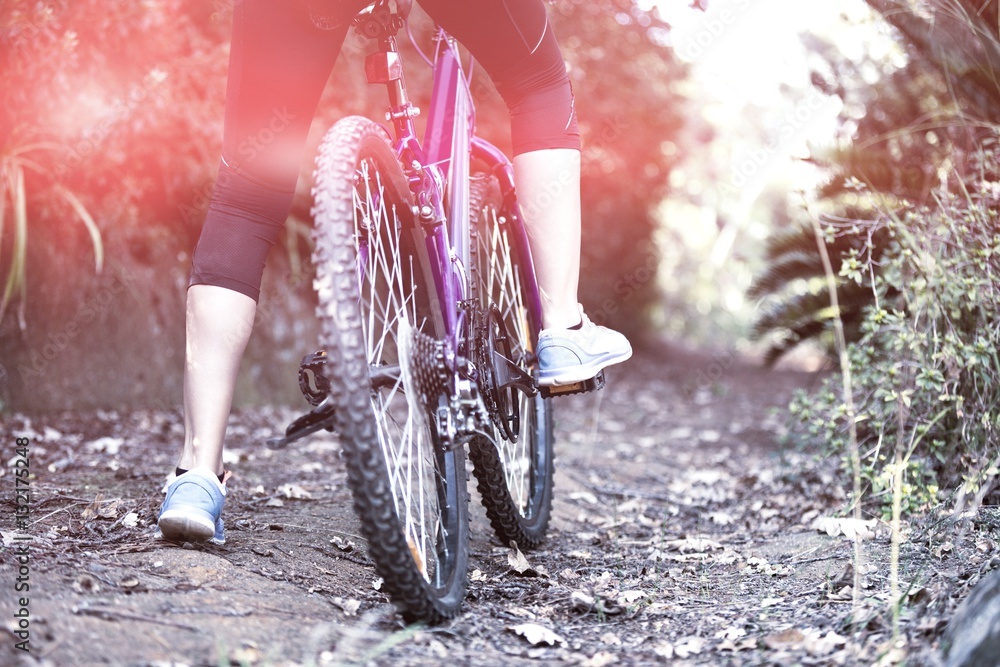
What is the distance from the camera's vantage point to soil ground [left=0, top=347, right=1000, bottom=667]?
1471 millimetres

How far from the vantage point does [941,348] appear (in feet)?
8.55

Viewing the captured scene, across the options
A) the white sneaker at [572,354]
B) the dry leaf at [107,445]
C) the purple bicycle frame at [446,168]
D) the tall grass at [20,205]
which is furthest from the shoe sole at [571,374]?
the tall grass at [20,205]

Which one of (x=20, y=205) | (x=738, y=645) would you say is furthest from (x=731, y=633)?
(x=20, y=205)

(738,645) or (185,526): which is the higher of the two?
(185,526)

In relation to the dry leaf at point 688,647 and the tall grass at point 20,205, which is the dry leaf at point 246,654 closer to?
the dry leaf at point 688,647

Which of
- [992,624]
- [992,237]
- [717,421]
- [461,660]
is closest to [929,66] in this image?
[992,237]

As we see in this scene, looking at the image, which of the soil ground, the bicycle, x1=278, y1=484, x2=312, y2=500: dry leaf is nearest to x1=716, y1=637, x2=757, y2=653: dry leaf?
the soil ground

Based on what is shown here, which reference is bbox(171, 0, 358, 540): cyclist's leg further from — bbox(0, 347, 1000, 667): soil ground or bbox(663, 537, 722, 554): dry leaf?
bbox(663, 537, 722, 554): dry leaf

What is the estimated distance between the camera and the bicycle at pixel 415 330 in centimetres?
148

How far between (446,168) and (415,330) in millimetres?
459

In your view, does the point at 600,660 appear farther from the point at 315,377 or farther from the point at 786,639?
the point at 315,377

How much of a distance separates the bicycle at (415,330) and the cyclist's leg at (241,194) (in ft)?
0.49

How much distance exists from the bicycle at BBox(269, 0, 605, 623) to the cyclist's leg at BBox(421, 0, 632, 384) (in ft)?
0.28

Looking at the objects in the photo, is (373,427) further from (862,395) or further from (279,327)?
(279,327)
